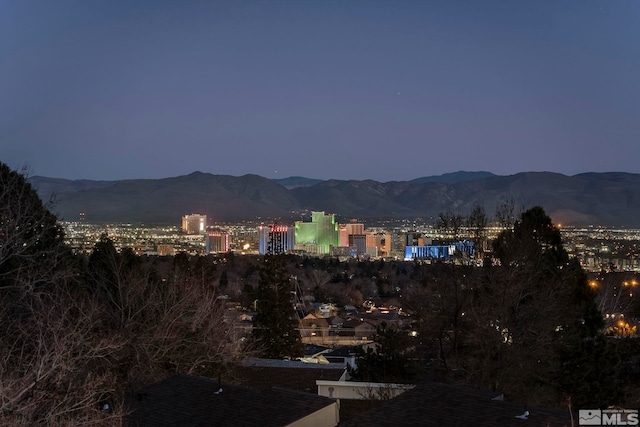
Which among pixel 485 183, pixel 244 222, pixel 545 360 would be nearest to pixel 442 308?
pixel 545 360

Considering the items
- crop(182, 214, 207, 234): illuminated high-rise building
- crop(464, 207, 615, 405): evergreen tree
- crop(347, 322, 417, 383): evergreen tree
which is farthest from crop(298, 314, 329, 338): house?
crop(182, 214, 207, 234): illuminated high-rise building

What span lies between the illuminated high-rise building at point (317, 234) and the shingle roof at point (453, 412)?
102564 millimetres

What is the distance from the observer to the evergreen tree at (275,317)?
28562 mm

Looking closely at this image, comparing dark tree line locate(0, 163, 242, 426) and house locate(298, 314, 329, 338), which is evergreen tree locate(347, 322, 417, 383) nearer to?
dark tree line locate(0, 163, 242, 426)

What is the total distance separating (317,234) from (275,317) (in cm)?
8856

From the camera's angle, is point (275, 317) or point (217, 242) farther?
point (217, 242)

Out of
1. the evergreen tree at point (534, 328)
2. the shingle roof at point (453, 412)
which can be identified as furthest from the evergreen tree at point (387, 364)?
the shingle roof at point (453, 412)

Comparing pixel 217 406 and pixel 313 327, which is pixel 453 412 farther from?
pixel 313 327

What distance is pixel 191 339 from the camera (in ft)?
60.1

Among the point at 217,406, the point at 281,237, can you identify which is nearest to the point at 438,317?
the point at 217,406

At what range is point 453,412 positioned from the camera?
9.63 metres

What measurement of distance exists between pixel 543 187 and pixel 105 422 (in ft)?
492

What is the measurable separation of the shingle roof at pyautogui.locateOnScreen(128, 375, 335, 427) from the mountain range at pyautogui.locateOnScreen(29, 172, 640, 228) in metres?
102

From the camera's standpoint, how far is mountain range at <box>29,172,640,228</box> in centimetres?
13000
